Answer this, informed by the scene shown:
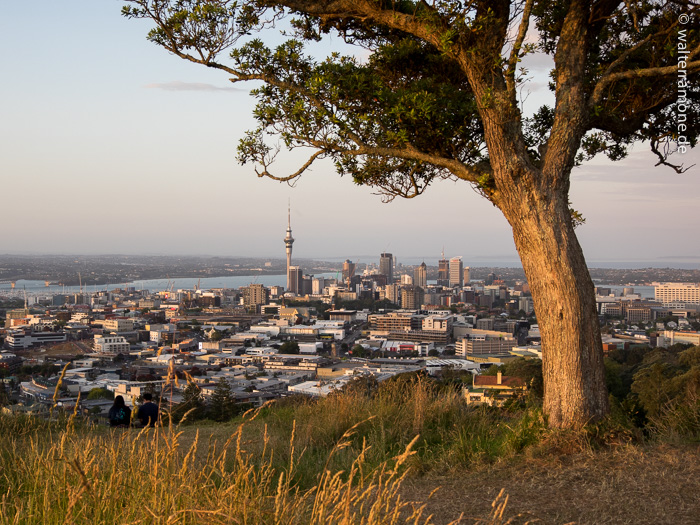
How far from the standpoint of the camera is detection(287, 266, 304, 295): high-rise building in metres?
75.9

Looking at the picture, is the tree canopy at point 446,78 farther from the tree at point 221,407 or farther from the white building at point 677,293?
the white building at point 677,293

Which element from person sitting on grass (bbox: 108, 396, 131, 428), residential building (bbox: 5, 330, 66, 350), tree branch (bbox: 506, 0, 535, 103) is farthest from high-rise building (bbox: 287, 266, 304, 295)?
tree branch (bbox: 506, 0, 535, 103)

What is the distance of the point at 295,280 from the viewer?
77125mm

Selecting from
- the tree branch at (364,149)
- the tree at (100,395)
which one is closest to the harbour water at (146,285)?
the tree at (100,395)

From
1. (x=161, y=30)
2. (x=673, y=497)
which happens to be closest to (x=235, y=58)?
(x=161, y=30)

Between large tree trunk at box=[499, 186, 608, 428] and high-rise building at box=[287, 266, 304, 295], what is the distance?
7161 centimetres

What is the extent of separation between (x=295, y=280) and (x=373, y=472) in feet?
247

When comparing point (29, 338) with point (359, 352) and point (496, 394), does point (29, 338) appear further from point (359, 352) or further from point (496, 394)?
point (496, 394)

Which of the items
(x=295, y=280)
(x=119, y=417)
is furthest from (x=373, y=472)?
(x=295, y=280)

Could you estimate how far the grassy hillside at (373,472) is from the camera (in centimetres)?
213

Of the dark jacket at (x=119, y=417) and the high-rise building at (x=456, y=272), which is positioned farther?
the high-rise building at (x=456, y=272)

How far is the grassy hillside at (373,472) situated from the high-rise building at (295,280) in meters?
70.5

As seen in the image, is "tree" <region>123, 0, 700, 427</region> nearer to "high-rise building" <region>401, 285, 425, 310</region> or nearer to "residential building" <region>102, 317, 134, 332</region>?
"residential building" <region>102, 317, 134, 332</region>

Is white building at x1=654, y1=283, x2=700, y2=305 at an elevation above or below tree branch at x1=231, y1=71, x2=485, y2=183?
below
